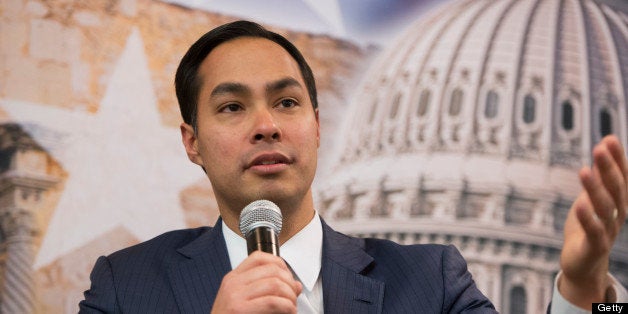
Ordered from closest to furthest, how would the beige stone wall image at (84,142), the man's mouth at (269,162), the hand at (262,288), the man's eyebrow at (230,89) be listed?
the hand at (262,288), the man's mouth at (269,162), the man's eyebrow at (230,89), the beige stone wall image at (84,142)

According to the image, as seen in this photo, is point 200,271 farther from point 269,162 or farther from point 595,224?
point 595,224

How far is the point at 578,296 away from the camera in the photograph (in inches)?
66.2

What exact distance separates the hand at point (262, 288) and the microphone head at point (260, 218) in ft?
0.50

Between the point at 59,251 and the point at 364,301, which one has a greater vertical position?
the point at 59,251

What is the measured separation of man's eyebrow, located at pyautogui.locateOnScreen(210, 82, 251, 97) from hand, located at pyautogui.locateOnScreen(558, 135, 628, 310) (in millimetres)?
937

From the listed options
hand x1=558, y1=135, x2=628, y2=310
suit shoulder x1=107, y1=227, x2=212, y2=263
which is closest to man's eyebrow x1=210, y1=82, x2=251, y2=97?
suit shoulder x1=107, y1=227, x2=212, y2=263

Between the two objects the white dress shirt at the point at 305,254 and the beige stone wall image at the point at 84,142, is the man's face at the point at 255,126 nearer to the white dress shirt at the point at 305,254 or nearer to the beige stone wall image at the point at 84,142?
the white dress shirt at the point at 305,254

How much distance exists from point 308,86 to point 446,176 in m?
2.90

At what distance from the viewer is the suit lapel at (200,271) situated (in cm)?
218

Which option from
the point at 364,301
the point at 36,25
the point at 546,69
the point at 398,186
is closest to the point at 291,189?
the point at 364,301

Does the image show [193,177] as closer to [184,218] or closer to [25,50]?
[184,218]

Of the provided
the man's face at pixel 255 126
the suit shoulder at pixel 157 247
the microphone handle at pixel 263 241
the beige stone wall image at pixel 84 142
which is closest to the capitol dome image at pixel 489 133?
the beige stone wall image at pixel 84 142

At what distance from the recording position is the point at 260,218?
1.66m

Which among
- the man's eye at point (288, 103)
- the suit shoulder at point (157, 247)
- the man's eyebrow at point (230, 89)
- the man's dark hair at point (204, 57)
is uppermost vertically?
the man's dark hair at point (204, 57)
